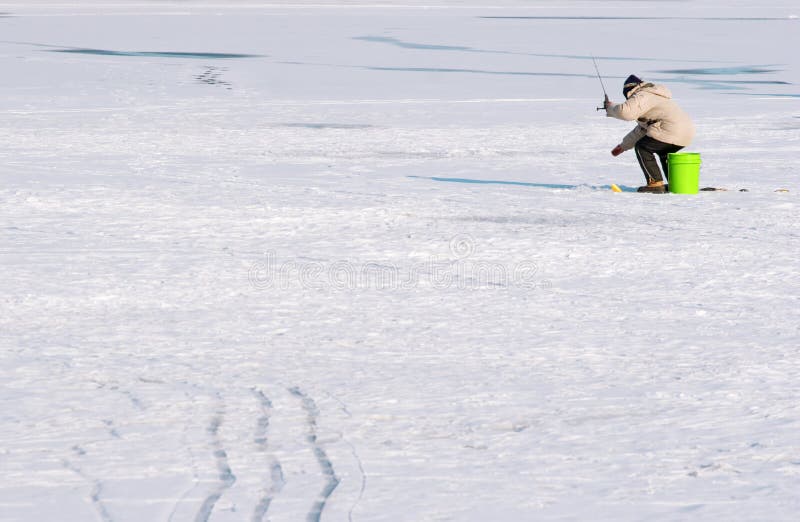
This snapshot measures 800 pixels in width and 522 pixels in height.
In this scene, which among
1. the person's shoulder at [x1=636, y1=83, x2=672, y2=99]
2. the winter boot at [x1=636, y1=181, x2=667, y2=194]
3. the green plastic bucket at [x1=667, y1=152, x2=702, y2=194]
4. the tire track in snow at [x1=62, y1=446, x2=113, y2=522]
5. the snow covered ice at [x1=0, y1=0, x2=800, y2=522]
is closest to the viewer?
the tire track in snow at [x1=62, y1=446, x2=113, y2=522]

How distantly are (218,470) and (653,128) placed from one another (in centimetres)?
727

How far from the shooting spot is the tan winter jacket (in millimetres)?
10469

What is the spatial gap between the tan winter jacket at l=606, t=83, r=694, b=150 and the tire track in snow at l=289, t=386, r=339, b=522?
6.21 metres

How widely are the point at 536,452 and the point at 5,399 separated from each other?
1903mm

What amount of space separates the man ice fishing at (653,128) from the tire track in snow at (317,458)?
6.08m

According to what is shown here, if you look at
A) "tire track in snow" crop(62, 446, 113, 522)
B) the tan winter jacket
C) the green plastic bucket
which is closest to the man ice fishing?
the tan winter jacket

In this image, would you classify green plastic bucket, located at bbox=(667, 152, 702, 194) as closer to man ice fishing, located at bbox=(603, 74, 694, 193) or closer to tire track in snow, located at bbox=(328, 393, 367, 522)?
man ice fishing, located at bbox=(603, 74, 694, 193)

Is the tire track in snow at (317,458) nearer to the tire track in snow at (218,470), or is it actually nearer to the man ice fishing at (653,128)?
the tire track in snow at (218,470)

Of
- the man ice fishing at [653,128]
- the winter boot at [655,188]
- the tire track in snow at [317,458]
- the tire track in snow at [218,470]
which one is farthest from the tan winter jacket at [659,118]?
the tire track in snow at [218,470]

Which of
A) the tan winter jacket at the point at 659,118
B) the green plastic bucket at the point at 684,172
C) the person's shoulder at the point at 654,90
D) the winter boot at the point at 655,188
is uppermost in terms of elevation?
the person's shoulder at the point at 654,90

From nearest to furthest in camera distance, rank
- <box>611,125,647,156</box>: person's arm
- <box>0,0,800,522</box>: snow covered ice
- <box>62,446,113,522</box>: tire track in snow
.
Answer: <box>62,446,113,522</box>: tire track in snow
<box>0,0,800,522</box>: snow covered ice
<box>611,125,647,156</box>: person's arm

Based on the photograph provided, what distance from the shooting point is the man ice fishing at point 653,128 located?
1045 centimetres

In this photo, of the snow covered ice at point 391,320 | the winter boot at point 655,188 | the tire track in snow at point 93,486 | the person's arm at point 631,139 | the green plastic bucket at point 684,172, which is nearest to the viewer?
the tire track in snow at point 93,486

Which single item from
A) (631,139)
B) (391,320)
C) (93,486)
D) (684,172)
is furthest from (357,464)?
(631,139)
